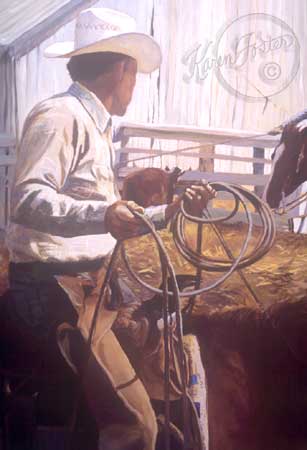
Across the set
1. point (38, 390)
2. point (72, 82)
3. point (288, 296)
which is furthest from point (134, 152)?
point (38, 390)

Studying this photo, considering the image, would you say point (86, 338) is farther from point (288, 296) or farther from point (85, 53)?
point (85, 53)

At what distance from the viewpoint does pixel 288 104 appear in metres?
2.49

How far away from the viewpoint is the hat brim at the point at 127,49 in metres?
2.46

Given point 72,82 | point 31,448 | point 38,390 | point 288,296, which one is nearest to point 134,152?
point 72,82

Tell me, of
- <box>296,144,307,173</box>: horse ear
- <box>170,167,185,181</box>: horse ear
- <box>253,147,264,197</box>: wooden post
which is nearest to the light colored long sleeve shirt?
<box>170,167,185,181</box>: horse ear

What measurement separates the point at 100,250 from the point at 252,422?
759mm

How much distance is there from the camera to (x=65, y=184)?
2438mm

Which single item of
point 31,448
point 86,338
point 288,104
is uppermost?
point 288,104

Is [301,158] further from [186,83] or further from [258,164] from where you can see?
[186,83]

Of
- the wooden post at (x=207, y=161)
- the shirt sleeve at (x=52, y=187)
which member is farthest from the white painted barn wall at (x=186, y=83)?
the shirt sleeve at (x=52, y=187)

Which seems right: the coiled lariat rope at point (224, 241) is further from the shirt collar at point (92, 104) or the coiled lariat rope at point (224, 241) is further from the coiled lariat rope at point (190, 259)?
the shirt collar at point (92, 104)

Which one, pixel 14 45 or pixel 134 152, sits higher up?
pixel 14 45

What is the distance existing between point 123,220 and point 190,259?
259 mm

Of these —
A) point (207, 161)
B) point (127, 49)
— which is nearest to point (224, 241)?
point (207, 161)
